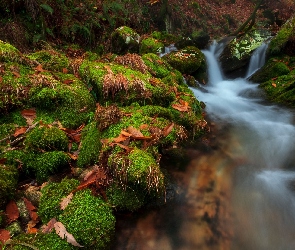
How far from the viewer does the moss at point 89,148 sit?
341 centimetres

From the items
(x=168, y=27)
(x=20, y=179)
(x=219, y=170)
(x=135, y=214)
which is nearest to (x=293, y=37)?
(x=168, y=27)

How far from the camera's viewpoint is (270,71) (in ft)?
29.5

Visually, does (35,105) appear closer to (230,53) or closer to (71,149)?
(71,149)

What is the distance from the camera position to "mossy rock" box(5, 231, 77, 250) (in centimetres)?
230

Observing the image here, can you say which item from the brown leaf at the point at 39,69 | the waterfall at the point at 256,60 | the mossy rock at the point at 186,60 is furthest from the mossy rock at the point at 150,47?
the brown leaf at the point at 39,69

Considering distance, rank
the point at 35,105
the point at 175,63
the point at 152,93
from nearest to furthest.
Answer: the point at 35,105, the point at 152,93, the point at 175,63

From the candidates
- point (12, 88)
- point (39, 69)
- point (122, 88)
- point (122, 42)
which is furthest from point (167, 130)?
point (122, 42)

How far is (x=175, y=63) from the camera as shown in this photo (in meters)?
8.75

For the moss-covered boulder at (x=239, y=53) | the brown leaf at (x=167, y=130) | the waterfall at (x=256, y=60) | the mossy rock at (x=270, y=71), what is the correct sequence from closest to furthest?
the brown leaf at (x=167, y=130)
the mossy rock at (x=270, y=71)
the waterfall at (x=256, y=60)
the moss-covered boulder at (x=239, y=53)

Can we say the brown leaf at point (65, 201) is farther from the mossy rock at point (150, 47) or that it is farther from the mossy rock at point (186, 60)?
the mossy rock at point (150, 47)

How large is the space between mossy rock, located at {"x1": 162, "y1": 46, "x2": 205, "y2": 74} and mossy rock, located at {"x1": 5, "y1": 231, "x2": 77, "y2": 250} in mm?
7150

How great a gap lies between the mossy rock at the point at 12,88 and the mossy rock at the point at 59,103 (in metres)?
0.14

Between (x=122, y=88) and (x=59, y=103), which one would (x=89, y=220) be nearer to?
(x=59, y=103)

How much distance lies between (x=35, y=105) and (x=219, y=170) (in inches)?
121
